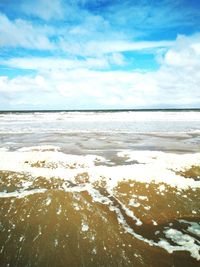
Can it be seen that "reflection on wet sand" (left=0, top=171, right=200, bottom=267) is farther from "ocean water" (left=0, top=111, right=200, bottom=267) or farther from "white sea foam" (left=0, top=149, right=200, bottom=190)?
"white sea foam" (left=0, top=149, right=200, bottom=190)

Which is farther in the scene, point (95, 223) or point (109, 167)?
point (109, 167)

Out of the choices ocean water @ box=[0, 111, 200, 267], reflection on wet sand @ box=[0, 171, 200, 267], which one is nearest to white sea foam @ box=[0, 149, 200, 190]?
ocean water @ box=[0, 111, 200, 267]

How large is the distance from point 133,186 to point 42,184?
8.77 feet

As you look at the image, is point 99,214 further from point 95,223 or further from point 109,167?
point 109,167

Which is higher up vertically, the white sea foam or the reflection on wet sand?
the reflection on wet sand

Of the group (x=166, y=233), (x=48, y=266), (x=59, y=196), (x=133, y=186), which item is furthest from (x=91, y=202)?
(x=48, y=266)

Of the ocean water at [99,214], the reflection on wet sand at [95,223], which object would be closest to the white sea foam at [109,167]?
the ocean water at [99,214]

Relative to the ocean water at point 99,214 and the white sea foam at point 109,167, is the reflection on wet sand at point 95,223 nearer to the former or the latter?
the ocean water at point 99,214

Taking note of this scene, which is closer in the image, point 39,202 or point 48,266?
point 48,266

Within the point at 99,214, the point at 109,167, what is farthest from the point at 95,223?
the point at 109,167

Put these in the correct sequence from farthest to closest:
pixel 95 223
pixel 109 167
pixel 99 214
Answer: pixel 109 167 → pixel 99 214 → pixel 95 223

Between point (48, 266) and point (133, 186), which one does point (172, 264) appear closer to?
point (48, 266)

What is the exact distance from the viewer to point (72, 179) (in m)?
7.81

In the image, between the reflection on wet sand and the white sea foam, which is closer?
the reflection on wet sand
